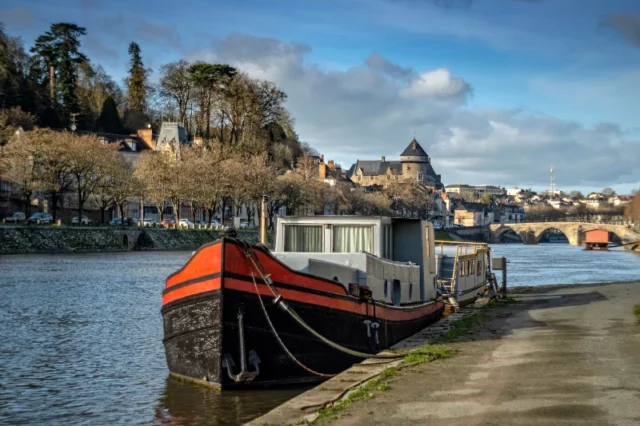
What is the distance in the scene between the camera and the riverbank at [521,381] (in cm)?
1167

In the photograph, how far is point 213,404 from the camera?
16344 mm

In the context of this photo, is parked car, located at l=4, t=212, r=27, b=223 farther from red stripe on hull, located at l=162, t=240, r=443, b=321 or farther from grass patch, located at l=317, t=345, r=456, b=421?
grass patch, located at l=317, t=345, r=456, b=421

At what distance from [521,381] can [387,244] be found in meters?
9.53

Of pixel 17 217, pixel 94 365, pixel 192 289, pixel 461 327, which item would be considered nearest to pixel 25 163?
pixel 17 217

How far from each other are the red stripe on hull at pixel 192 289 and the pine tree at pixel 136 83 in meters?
139

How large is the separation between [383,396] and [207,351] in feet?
16.2

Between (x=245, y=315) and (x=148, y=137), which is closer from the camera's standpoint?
(x=245, y=315)

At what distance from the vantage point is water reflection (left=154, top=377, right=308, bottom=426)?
1555cm

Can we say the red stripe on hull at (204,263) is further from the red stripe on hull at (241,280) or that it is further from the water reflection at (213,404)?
the water reflection at (213,404)

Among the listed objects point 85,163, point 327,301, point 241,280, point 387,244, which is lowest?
point 327,301

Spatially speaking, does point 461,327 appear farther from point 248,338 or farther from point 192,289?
point 192,289

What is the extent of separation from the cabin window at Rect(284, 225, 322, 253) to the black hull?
351 centimetres

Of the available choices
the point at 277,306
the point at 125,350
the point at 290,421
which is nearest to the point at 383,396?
the point at 290,421

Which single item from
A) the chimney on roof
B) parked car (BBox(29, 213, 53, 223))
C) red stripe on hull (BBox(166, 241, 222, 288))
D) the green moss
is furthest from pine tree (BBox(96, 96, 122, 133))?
red stripe on hull (BBox(166, 241, 222, 288))
